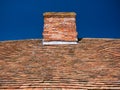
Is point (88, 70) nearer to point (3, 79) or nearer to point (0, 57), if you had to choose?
point (3, 79)

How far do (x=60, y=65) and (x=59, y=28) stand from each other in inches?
120

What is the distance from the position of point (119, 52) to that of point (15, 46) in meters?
3.86

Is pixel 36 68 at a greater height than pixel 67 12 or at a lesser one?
lesser

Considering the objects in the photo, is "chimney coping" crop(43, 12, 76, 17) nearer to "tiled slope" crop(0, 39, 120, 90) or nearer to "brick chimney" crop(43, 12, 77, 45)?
"brick chimney" crop(43, 12, 77, 45)

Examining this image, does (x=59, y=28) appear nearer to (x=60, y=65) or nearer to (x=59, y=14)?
(x=59, y=14)

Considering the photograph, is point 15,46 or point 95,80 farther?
point 15,46

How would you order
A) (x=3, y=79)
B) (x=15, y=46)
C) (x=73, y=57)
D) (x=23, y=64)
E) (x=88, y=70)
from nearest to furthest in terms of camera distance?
(x=3, y=79) → (x=88, y=70) → (x=23, y=64) → (x=73, y=57) → (x=15, y=46)

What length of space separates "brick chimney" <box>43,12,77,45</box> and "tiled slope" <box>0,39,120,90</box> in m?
0.36

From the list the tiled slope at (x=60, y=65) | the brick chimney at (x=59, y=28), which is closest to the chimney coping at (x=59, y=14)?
the brick chimney at (x=59, y=28)

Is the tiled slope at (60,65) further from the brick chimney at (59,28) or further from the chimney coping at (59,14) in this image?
the chimney coping at (59,14)

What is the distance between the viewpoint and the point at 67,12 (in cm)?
1116

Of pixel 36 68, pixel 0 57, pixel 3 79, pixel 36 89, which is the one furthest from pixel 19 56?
pixel 36 89

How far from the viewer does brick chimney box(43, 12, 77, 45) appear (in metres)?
10.4

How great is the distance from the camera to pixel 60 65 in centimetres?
803
